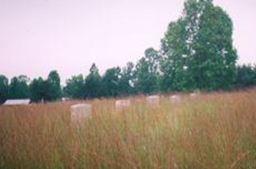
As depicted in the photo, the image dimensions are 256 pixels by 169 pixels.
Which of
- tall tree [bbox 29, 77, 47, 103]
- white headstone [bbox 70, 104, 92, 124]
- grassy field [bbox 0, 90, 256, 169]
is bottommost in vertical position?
grassy field [bbox 0, 90, 256, 169]

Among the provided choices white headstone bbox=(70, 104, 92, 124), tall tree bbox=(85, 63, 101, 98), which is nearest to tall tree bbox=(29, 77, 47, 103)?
tall tree bbox=(85, 63, 101, 98)

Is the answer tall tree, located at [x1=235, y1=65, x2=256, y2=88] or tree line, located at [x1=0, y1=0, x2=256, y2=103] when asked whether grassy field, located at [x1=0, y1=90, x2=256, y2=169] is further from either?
tall tree, located at [x1=235, y1=65, x2=256, y2=88]

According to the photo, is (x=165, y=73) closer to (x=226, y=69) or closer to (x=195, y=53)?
(x=195, y=53)

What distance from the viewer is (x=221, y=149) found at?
3.54m

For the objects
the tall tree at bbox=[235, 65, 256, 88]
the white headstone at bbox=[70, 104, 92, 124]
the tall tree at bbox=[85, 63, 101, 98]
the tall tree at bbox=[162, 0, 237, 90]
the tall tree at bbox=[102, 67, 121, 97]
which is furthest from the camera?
the tall tree at bbox=[102, 67, 121, 97]

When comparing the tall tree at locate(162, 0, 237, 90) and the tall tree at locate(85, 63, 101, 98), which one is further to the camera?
the tall tree at locate(85, 63, 101, 98)

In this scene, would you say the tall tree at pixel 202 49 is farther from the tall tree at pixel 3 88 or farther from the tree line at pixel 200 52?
the tall tree at pixel 3 88

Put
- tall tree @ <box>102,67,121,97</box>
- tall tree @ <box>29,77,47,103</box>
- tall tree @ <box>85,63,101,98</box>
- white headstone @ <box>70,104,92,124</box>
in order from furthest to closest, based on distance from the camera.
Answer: tall tree @ <box>29,77,47,103</box>, tall tree @ <box>102,67,121,97</box>, tall tree @ <box>85,63,101,98</box>, white headstone @ <box>70,104,92,124</box>

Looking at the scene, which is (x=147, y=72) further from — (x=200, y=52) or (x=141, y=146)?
(x=141, y=146)

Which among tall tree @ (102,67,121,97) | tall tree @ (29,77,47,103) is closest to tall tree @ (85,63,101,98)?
tall tree @ (102,67,121,97)

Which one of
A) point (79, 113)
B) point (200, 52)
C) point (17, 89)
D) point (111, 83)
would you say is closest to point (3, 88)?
point (17, 89)

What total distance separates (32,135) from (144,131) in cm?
191

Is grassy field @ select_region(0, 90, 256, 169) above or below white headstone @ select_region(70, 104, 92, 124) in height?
below

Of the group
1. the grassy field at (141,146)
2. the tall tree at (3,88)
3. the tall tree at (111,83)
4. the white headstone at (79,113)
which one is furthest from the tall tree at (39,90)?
the grassy field at (141,146)
